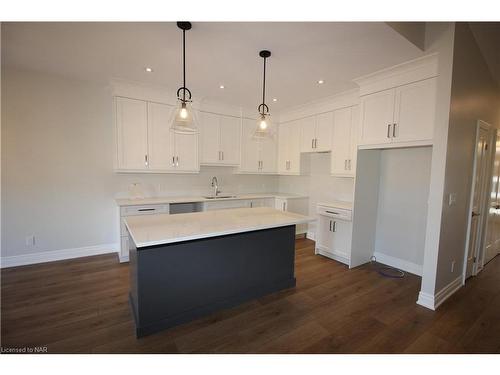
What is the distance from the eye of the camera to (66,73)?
320 centimetres

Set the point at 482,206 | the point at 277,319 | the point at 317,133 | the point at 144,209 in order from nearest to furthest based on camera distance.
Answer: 1. the point at 277,319
2. the point at 482,206
3. the point at 144,209
4. the point at 317,133

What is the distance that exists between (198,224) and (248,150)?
294cm

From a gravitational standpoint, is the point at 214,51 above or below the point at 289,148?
above

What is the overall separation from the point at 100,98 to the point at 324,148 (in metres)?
3.75

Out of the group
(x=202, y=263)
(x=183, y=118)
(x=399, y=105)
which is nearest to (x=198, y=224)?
(x=202, y=263)

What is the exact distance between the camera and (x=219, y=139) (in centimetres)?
452

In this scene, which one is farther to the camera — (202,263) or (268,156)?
(268,156)

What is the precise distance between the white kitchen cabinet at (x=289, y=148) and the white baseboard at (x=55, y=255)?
3528mm

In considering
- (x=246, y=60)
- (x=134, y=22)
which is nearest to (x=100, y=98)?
(x=134, y=22)

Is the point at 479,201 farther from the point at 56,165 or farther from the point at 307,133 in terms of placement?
the point at 56,165

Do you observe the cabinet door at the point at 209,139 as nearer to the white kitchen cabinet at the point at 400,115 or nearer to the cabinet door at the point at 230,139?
the cabinet door at the point at 230,139

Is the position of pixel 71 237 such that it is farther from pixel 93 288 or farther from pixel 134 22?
pixel 134 22

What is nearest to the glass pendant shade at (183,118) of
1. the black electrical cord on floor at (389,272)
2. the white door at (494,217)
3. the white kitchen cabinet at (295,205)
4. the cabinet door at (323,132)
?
the cabinet door at (323,132)

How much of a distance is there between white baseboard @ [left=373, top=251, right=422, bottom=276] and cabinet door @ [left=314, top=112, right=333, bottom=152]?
1.94 meters
